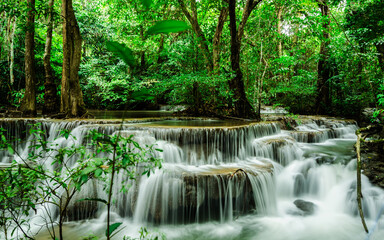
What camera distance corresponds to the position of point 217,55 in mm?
10094

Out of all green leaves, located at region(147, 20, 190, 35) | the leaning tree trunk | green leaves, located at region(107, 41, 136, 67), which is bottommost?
green leaves, located at region(107, 41, 136, 67)

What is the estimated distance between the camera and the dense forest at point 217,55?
7.65 metres

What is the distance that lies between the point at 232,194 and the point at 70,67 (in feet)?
→ 24.3

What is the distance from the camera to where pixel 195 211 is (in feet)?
14.1

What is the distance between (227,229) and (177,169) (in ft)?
5.38

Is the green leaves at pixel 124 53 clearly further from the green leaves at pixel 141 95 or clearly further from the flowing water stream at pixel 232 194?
the flowing water stream at pixel 232 194

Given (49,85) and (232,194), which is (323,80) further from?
(49,85)

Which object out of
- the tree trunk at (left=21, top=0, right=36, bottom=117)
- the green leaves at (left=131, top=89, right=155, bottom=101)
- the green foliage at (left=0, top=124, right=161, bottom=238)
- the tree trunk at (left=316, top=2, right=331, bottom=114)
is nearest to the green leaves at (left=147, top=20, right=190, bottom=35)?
the green leaves at (left=131, top=89, right=155, bottom=101)

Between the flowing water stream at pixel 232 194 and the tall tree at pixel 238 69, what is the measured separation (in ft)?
10.4

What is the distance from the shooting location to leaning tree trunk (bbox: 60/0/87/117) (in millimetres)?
7531

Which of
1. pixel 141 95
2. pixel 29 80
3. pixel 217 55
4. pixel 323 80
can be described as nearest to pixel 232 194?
pixel 141 95

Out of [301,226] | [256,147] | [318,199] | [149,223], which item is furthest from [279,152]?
[149,223]

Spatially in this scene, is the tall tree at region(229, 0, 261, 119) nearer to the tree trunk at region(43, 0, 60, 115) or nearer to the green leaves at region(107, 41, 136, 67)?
the tree trunk at region(43, 0, 60, 115)

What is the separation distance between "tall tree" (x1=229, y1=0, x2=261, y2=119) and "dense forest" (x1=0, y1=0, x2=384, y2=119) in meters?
0.04
